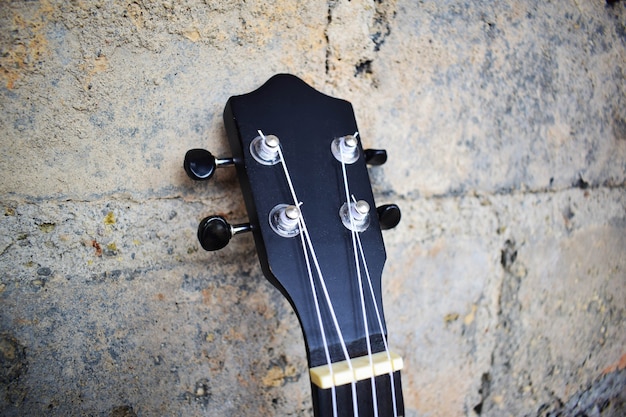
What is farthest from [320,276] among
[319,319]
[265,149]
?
[265,149]

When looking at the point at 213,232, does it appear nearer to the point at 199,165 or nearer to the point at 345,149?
the point at 199,165

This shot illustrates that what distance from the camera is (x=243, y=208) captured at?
2.66ft

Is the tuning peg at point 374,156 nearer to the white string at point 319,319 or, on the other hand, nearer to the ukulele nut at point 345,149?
the ukulele nut at point 345,149

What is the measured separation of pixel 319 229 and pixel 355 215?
6cm

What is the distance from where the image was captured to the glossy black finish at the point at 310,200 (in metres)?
0.64

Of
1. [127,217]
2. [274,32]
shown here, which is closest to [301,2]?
[274,32]

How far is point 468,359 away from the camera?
1007mm

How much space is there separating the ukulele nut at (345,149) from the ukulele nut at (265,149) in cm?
9

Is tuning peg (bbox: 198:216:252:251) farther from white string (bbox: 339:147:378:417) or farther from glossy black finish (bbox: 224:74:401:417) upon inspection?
white string (bbox: 339:147:378:417)

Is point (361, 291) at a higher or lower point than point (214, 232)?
lower

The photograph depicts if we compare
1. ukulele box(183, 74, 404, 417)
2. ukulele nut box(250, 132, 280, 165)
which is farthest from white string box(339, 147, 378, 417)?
ukulele nut box(250, 132, 280, 165)

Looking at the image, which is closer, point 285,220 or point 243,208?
point 285,220

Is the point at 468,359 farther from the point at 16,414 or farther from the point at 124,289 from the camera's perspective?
the point at 16,414

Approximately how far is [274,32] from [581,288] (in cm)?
88
